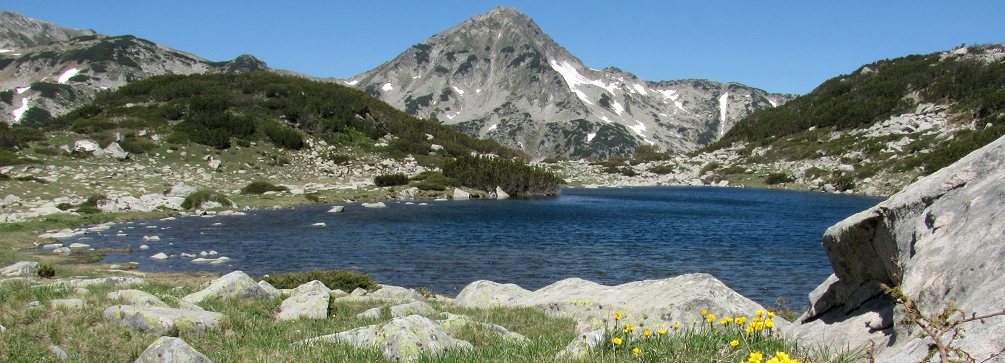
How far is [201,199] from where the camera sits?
41500 millimetres

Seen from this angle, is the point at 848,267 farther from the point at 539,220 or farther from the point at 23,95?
the point at 23,95

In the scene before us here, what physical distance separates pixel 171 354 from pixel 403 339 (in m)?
2.40

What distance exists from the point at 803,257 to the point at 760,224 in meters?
14.2

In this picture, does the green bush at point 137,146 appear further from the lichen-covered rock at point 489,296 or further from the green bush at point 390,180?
the lichen-covered rock at point 489,296

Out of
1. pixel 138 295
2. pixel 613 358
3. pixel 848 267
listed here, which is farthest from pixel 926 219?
pixel 138 295

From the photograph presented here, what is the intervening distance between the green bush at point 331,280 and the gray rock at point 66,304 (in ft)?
24.9

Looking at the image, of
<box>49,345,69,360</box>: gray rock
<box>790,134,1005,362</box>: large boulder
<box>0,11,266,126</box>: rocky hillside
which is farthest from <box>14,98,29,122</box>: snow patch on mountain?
<box>790,134,1005,362</box>: large boulder

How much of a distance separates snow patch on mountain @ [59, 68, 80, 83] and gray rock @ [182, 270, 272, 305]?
209864 millimetres

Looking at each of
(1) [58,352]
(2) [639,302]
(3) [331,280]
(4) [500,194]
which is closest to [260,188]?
(4) [500,194]

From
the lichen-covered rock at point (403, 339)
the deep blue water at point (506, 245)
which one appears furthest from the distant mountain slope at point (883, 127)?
Answer: the lichen-covered rock at point (403, 339)

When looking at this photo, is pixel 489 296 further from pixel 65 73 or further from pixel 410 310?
pixel 65 73

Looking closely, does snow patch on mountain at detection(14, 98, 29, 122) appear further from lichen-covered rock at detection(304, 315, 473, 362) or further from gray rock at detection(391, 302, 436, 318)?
lichen-covered rock at detection(304, 315, 473, 362)

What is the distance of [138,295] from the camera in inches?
380

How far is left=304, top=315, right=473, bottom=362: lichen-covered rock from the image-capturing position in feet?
20.0
